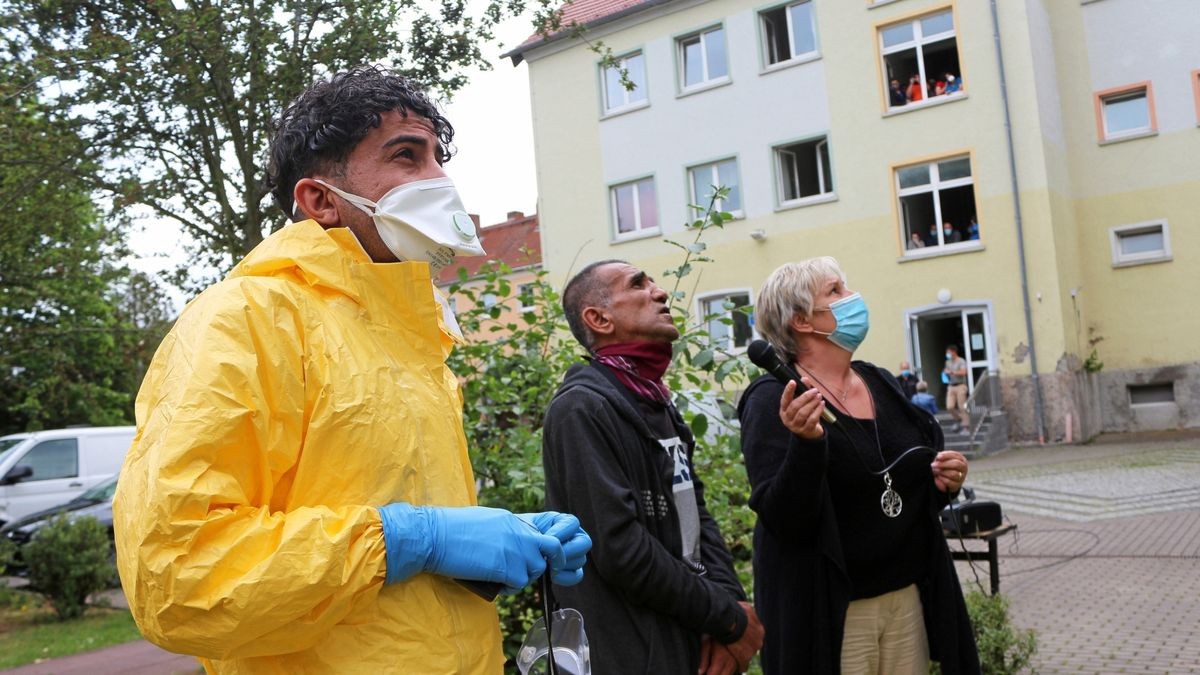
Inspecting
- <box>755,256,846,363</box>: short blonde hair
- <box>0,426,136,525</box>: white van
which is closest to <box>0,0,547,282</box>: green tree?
<box>755,256,846,363</box>: short blonde hair

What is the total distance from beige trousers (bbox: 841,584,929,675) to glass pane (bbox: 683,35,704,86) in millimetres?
21961

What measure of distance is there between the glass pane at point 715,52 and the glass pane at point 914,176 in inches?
198

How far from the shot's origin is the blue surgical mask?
11.1 feet

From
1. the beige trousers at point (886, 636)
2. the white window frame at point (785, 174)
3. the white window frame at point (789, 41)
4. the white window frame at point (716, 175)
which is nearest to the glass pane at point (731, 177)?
the white window frame at point (716, 175)

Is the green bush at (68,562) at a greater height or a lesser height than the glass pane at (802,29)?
lesser

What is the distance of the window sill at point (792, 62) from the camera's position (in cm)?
2212

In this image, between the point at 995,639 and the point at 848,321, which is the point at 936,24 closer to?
the point at 995,639

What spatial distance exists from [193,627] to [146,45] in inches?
177

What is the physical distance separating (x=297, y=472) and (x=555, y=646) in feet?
2.33

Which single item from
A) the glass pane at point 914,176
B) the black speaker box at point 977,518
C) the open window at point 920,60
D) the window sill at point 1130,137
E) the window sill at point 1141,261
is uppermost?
the open window at point 920,60

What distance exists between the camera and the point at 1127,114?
2128 centimetres

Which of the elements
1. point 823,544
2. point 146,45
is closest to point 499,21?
point 146,45

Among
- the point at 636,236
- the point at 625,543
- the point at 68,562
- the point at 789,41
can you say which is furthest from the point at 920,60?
the point at 625,543

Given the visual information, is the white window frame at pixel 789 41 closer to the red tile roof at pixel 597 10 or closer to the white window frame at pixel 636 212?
the red tile roof at pixel 597 10
